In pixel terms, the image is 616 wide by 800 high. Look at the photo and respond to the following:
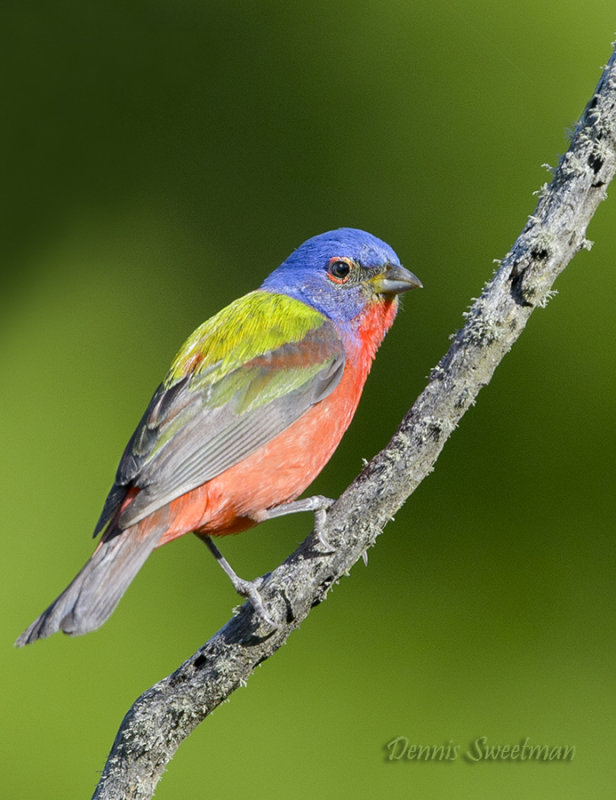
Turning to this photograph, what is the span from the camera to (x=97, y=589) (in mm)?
2830

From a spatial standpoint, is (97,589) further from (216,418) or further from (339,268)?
(339,268)

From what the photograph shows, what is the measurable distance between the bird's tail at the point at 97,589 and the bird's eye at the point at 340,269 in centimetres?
130

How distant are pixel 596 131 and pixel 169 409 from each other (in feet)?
5.23

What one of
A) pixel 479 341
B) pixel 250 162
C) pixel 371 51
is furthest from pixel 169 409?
pixel 371 51

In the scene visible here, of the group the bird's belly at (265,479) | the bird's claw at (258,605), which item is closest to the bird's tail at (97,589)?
the bird's belly at (265,479)

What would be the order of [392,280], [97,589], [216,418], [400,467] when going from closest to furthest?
1. [400,467]
2. [97,589]
3. [216,418]
4. [392,280]

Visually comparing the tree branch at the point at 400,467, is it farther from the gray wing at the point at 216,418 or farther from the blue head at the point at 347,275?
the blue head at the point at 347,275

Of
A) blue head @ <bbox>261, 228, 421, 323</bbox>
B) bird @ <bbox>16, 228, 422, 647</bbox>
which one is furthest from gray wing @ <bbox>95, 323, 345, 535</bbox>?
blue head @ <bbox>261, 228, 421, 323</bbox>

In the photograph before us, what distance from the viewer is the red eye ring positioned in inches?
149

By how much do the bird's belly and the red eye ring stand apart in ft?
1.44

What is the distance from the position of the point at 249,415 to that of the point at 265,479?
0.74 feet

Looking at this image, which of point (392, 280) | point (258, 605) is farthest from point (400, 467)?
point (392, 280)

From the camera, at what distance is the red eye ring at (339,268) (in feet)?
12.4

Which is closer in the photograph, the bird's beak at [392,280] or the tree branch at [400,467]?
the tree branch at [400,467]
